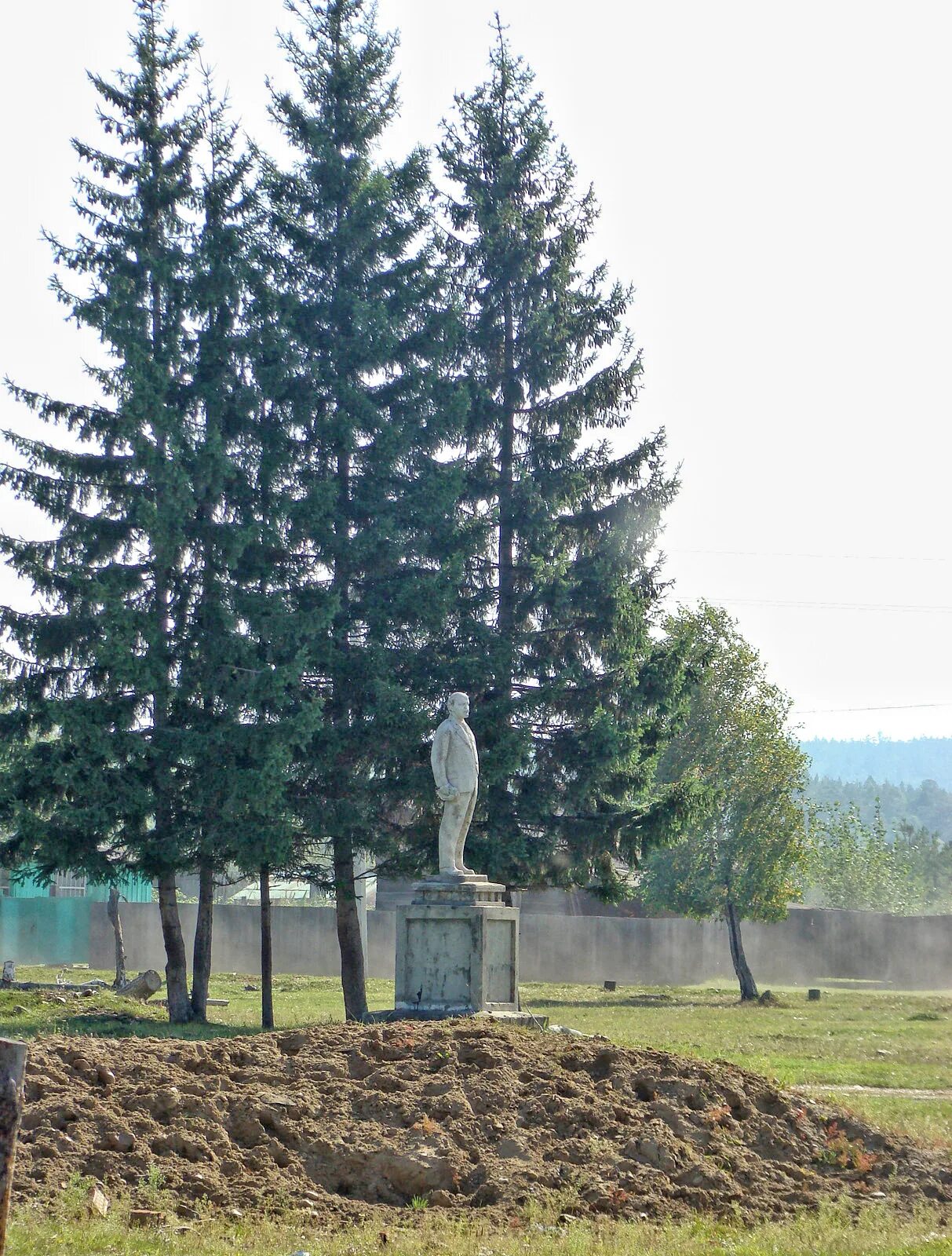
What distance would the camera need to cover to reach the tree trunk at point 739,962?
106ft

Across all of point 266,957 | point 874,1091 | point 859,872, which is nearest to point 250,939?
point 266,957

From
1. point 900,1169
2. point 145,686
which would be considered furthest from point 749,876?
point 900,1169

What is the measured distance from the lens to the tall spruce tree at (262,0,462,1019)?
2077 centimetres

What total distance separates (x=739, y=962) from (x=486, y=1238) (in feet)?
87.0

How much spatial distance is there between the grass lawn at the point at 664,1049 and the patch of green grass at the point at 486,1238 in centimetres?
1

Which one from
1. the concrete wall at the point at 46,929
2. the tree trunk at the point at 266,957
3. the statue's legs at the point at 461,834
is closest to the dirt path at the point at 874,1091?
the statue's legs at the point at 461,834

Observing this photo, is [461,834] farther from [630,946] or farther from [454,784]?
[630,946]

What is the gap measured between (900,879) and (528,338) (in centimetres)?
5018

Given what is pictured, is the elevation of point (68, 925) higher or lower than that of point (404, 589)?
lower

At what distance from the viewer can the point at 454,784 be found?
16.2 meters

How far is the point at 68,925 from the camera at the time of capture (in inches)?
1592

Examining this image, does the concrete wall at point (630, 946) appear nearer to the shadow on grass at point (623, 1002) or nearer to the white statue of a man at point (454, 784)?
the shadow on grass at point (623, 1002)

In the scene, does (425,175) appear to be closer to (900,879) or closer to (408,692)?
(408,692)

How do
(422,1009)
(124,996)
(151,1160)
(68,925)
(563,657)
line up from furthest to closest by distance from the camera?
1. (68,925)
2. (124,996)
3. (563,657)
4. (422,1009)
5. (151,1160)
